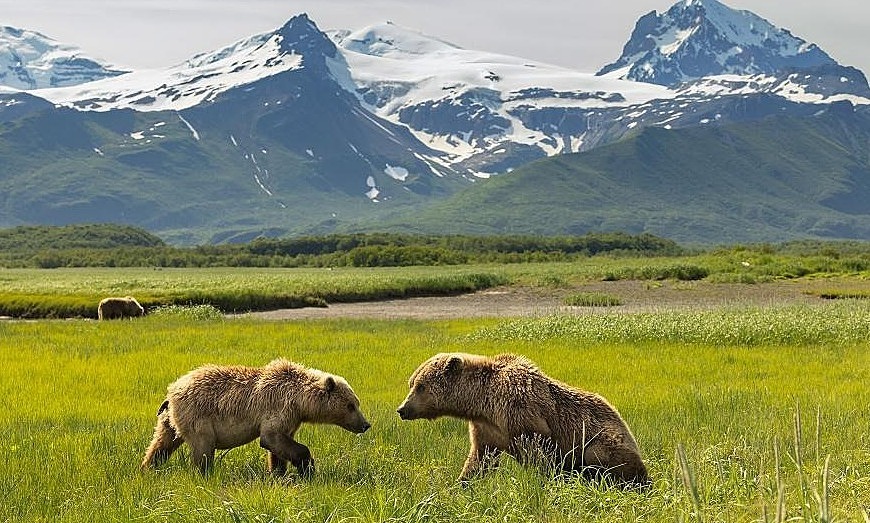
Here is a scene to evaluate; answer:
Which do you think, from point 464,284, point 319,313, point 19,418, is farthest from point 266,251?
point 19,418

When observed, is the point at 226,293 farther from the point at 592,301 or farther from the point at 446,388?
the point at 446,388

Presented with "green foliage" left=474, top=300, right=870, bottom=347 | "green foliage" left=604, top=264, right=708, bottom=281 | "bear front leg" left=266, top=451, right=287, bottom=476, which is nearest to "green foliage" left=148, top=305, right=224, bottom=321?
"green foliage" left=474, top=300, right=870, bottom=347

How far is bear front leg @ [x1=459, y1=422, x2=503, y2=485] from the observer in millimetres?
9258

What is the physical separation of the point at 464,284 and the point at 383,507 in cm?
5367

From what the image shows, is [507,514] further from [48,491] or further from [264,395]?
[48,491]

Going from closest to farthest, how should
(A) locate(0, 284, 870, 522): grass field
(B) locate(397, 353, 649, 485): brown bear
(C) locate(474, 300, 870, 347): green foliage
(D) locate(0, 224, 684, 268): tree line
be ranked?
1. (A) locate(0, 284, 870, 522): grass field
2. (B) locate(397, 353, 649, 485): brown bear
3. (C) locate(474, 300, 870, 347): green foliage
4. (D) locate(0, 224, 684, 268): tree line

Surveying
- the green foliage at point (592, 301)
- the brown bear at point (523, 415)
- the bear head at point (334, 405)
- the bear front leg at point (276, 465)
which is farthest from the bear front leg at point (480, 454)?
the green foliage at point (592, 301)

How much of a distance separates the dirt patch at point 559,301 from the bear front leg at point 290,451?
96.4ft

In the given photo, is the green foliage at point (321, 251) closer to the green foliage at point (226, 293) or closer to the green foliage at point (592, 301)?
the green foliage at point (226, 293)

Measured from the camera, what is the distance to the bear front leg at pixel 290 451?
985 centimetres

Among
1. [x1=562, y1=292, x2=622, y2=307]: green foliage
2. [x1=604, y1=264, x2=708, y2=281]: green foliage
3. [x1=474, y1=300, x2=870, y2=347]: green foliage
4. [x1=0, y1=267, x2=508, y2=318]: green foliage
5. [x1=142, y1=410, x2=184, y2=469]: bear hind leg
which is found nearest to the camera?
[x1=142, y1=410, x2=184, y2=469]: bear hind leg

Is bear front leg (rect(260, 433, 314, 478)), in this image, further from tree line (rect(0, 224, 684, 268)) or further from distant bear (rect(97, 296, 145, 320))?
tree line (rect(0, 224, 684, 268))

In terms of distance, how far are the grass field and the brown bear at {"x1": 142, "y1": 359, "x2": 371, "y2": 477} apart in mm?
373

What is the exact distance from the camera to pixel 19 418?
1397cm
